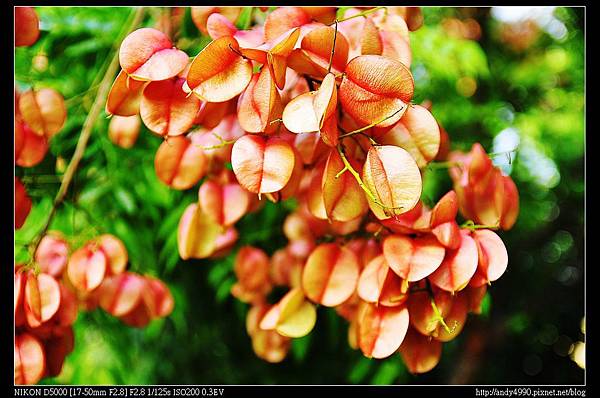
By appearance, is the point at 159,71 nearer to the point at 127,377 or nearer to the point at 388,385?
the point at 388,385

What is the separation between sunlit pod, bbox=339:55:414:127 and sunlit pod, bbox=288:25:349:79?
0.07 ft

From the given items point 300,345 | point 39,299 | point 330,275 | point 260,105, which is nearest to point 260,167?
point 260,105

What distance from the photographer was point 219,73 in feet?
1.55

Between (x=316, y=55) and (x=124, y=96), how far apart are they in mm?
168

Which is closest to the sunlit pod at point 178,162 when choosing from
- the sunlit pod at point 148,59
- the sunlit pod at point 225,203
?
the sunlit pod at point 225,203

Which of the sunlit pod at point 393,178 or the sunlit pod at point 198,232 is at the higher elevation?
the sunlit pod at point 393,178

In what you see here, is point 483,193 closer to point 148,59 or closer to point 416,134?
point 416,134

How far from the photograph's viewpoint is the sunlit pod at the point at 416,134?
491 mm

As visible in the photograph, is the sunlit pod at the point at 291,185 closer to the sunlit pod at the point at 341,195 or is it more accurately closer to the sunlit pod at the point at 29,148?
the sunlit pod at the point at 341,195

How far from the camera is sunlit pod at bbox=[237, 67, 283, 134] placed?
452 millimetres

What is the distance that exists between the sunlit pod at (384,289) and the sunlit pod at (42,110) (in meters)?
0.36

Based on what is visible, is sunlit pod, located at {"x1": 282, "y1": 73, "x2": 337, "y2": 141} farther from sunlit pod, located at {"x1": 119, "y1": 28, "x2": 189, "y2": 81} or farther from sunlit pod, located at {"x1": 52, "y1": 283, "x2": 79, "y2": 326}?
sunlit pod, located at {"x1": 52, "y1": 283, "x2": 79, "y2": 326}
